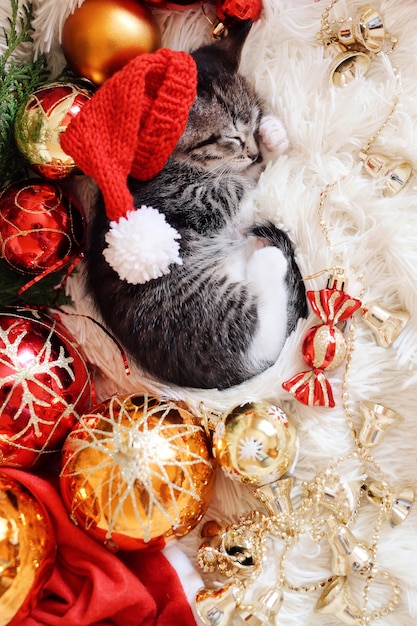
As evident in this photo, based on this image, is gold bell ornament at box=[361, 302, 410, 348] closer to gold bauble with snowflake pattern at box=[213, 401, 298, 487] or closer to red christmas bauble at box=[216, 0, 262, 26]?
gold bauble with snowflake pattern at box=[213, 401, 298, 487]

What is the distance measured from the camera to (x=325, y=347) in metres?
0.75

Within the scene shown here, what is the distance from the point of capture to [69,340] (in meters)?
0.79

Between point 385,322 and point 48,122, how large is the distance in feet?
1.78

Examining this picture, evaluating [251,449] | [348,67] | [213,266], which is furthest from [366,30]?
[251,449]

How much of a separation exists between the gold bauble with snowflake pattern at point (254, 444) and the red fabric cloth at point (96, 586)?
0.58 ft

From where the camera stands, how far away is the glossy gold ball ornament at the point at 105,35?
79 centimetres

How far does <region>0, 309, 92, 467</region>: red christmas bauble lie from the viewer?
0.70m

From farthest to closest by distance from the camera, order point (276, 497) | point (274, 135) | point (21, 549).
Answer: point (274, 135) < point (276, 497) < point (21, 549)

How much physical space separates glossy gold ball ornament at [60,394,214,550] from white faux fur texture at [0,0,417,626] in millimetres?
97

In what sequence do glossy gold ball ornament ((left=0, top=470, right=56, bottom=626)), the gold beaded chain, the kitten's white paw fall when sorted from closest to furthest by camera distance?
glossy gold ball ornament ((left=0, top=470, right=56, bottom=626)), the gold beaded chain, the kitten's white paw

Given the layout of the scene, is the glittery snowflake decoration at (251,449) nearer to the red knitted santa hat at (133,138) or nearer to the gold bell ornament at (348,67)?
the red knitted santa hat at (133,138)

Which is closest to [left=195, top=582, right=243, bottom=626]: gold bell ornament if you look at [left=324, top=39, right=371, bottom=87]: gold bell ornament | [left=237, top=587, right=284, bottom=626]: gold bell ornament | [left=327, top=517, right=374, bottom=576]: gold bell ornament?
[left=237, top=587, right=284, bottom=626]: gold bell ornament

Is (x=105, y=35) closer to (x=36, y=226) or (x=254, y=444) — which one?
(x=36, y=226)

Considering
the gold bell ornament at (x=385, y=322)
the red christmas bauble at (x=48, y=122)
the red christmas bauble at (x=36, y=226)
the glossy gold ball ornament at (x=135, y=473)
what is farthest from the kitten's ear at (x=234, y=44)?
the glossy gold ball ornament at (x=135, y=473)
